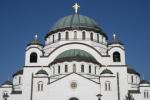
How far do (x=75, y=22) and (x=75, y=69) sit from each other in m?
11.4

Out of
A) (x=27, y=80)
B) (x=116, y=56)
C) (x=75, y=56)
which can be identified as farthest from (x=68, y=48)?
(x=27, y=80)

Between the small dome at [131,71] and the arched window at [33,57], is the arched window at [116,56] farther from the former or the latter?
the arched window at [33,57]

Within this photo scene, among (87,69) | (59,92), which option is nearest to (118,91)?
(87,69)

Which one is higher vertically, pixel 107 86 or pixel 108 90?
pixel 107 86

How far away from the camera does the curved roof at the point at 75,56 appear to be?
164 ft

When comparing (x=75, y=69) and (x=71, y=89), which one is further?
(x=75, y=69)

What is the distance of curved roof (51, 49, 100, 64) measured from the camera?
5012cm

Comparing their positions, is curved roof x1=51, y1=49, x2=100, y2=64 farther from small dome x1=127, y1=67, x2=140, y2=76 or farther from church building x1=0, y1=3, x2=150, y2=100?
small dome x1=127, y1=67, x2=140, y2=76

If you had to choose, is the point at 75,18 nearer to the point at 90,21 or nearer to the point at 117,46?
the point at 90,21

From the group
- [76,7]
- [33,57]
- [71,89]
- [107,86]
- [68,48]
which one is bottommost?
[71,89]

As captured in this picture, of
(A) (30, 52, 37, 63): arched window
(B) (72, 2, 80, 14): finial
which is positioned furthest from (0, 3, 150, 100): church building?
(B) (72, 2, 80, 14): finial

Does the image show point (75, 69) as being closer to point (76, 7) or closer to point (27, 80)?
point (27, 80)

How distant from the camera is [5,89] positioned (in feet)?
176

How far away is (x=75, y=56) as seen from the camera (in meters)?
50.4
